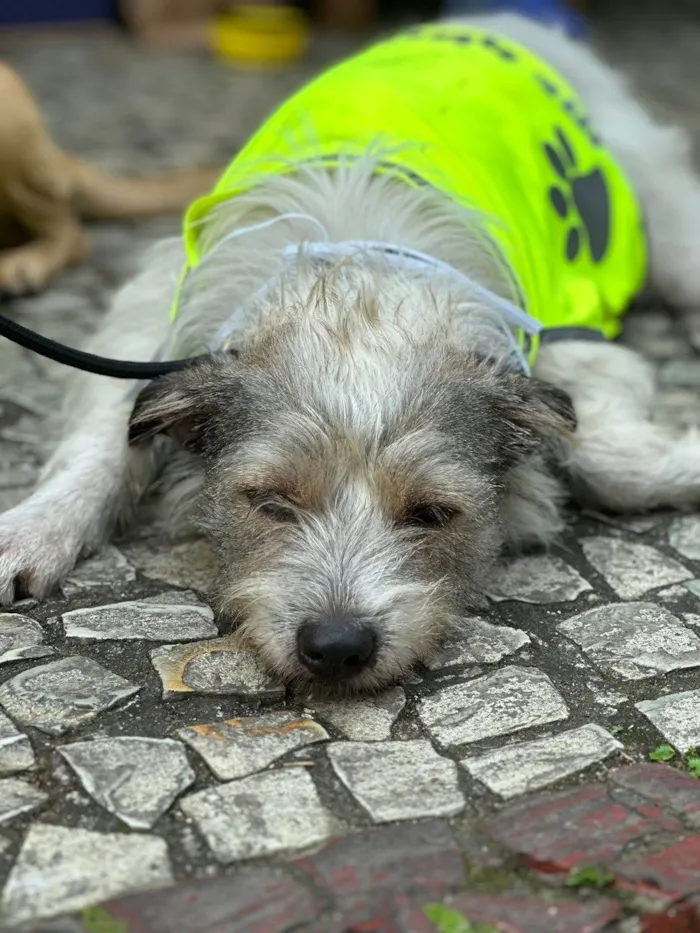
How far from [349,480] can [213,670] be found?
2.22 feet

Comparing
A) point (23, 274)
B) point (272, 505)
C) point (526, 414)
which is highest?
point (526, 414)

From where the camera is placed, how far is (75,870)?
2781 mm

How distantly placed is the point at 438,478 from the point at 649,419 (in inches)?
68.3

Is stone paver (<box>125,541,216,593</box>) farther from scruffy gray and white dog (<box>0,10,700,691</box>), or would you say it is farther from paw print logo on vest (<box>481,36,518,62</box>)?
paw print logo on vest (<box>481,36,518,62</box>)

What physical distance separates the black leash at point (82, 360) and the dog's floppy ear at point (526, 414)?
3.20 feet

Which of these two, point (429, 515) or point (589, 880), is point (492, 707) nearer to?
point (429, 515)

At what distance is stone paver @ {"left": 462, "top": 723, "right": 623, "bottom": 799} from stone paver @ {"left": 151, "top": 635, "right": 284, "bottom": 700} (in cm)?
64

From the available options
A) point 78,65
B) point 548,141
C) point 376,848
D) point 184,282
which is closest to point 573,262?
point 548,141

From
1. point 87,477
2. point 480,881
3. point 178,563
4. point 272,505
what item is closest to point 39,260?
point 87,477

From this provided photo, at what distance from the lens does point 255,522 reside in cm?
374

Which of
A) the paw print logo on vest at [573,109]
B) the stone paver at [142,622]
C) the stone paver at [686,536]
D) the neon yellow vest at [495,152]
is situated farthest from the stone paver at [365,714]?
the paw print logo on vest at [573,109]

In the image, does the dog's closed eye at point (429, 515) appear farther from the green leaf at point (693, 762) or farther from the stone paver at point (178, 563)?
the green leaf at point (693, 762)

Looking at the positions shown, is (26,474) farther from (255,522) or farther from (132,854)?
(132,854)

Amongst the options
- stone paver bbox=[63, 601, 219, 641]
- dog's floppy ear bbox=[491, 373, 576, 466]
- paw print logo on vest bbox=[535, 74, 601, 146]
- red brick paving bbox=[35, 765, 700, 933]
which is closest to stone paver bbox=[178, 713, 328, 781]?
red brick paving bbox=[35, 765, 700, 933]
